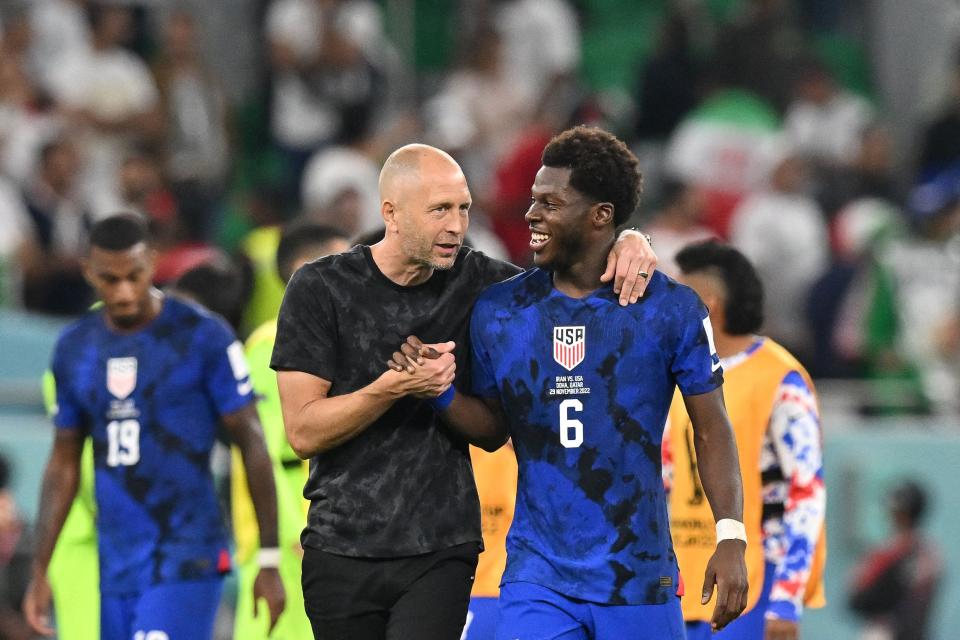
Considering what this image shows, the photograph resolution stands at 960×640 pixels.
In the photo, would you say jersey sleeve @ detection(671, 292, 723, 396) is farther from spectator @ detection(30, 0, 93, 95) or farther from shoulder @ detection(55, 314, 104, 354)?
spectator @ detection(30, 0, 93, 95)

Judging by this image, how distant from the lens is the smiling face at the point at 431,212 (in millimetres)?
5840

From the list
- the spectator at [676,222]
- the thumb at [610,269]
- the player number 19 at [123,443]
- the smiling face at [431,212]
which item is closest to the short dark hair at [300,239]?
the player number 19 at [123,443]

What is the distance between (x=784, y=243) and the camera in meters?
14.6

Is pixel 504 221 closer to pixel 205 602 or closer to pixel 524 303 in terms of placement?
pixel 205 602

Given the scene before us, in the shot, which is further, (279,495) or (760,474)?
(279,495)

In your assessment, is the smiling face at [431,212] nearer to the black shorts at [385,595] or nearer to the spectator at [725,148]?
the black shorts at [385,595]

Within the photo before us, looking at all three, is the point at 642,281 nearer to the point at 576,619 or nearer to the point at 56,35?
the point at 576,619

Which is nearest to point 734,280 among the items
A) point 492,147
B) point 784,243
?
point 784,243

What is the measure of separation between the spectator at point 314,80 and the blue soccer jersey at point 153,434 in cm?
769

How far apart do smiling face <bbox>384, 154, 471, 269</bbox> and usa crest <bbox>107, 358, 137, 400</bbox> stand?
1854mm

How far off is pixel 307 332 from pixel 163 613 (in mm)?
1831

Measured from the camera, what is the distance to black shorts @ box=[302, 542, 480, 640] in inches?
229

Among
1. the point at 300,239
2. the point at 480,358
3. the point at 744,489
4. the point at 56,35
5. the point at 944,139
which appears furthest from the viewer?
the point at 944,139

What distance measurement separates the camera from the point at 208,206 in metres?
14.2
